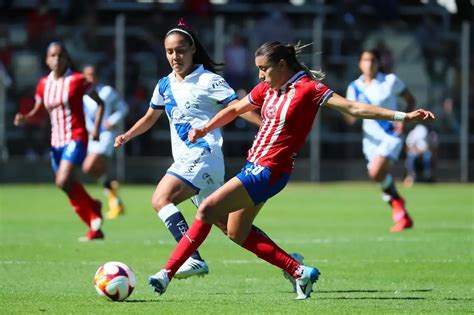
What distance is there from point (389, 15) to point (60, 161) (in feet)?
61.7

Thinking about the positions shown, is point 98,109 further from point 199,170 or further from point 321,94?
point 321,94

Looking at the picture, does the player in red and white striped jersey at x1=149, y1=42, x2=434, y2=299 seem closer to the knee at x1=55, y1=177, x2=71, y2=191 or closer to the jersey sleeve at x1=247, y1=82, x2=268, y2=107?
the jersey sleeve at x1=247, y1=82, x2=268, y2=107

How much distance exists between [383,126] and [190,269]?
27.5ft

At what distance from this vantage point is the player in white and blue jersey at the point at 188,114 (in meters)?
10.8

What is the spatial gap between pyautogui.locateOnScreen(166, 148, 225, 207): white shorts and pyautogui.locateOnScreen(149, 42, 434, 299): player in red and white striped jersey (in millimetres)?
1009

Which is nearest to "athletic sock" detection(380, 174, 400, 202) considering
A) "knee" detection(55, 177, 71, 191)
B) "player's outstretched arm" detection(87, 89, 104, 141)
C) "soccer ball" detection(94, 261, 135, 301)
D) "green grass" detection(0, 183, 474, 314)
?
"green grass" detection(0, 183, 474, 314)

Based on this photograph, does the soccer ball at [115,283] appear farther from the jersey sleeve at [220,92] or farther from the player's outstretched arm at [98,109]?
the player's outstretched arm at [98,109]

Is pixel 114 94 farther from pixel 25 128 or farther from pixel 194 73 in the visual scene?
pixel 194 73

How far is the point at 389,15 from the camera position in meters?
32.7

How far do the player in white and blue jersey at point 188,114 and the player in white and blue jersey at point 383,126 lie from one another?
6.98 meters

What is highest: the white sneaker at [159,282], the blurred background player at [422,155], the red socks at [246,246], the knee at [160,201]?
the knee at [160,201]

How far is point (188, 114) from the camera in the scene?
434 inches

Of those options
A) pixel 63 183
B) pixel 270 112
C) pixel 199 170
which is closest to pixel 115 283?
pixel 199 170

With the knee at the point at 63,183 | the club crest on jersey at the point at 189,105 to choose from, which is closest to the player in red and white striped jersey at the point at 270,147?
the club crest on jersey at the point at 189,105
